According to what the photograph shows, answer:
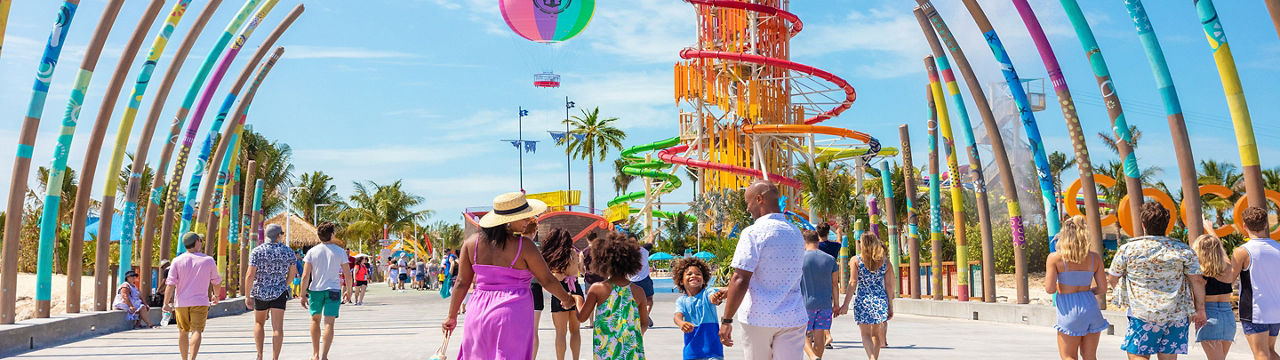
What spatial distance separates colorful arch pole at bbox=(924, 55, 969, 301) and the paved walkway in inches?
38.1

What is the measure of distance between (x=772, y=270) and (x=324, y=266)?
582 centimetres

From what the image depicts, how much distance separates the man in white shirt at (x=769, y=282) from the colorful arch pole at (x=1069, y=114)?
1072cm

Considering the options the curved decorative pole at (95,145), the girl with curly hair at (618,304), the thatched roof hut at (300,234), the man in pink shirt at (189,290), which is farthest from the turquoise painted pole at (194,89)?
the thatched roof hut at (300,234)

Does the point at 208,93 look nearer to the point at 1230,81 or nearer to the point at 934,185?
the point at 934,185

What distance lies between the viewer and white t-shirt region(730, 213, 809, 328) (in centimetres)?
582

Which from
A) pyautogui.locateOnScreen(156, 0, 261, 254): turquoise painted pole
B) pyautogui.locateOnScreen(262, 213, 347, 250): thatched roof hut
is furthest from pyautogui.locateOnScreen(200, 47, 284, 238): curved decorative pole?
pyautogui.locateOnScreen(262, 213, 347, 250): thatched roof hut

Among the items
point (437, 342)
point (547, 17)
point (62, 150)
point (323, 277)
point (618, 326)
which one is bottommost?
point (437, 342)

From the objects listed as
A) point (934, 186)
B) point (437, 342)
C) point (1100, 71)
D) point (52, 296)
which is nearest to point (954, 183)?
point (934, 186)

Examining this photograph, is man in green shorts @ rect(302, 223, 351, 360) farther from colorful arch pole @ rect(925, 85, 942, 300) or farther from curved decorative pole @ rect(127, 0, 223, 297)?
colorful arch pole @ rect(925, 85, 942, 300)

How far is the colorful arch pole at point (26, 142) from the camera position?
1355 cm

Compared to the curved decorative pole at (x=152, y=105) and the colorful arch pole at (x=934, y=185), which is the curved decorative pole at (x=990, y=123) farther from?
the curved decorative pole at (x=152, y=105)

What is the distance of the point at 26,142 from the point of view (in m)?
13.7

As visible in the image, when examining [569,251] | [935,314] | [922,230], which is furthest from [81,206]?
[922,230]

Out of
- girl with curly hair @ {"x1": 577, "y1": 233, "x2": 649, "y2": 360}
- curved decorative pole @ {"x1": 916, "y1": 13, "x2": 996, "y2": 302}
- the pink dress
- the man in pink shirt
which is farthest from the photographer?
curved decorative pole @ {"x1": 916, "y1": 13, "x2": 996, "y2": 302}
